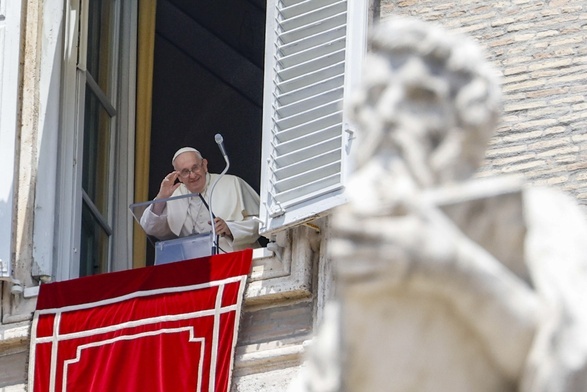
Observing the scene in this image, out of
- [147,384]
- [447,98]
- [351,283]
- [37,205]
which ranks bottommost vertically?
[351,283]

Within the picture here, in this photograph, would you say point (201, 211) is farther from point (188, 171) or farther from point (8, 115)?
point (8, 115)

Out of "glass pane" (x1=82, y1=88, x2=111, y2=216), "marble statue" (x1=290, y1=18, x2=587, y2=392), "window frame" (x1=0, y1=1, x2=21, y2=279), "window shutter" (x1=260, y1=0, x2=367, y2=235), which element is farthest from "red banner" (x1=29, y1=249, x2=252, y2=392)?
"marble statue" (x1=290, y1=18, x2=587, y2=392)

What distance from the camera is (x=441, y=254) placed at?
2953 mm

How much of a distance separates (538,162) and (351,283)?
5.80m

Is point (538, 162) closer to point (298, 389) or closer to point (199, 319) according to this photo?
point (199, 319)

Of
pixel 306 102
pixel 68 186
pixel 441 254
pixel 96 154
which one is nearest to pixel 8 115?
pixel 68 186

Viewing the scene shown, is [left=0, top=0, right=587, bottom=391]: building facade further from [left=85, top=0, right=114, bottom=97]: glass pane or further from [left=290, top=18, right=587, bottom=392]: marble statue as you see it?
[left=290, top=18, right=587, bottom=392]: marble statue

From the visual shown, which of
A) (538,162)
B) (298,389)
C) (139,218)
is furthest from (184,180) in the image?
(298,389)

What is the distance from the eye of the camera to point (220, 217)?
10.3 metres

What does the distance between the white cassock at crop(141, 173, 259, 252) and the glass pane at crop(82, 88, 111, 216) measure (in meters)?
0.26

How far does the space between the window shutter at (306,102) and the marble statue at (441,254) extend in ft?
18.6

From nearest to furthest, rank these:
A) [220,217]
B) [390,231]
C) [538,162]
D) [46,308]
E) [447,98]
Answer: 1. [390,231]
2. [447,98]
3. [538,162]
4. [46,308]
5. [220,217]

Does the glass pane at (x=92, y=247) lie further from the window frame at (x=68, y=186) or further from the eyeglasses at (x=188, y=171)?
the eyeglasses at (x=188, y=171)

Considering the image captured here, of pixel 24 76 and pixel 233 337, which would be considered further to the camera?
pixel 24 76
